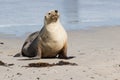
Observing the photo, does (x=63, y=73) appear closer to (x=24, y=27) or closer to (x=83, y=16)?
(x=24, y=27)

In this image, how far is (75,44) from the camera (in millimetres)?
10867

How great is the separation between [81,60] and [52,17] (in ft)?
4.06

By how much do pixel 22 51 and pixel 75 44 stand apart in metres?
1.64

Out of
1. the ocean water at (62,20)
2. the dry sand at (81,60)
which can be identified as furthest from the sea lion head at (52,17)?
the ocean water at (62,20)

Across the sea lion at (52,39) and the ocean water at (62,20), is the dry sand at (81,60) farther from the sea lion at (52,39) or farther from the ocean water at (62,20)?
the ocean water at (62,20)

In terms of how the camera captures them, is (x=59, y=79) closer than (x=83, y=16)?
Yes

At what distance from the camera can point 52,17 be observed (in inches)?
352

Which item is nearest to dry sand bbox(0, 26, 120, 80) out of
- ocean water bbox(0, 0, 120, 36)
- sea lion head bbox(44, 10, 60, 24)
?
sea lion head bbox(44, 10, 60, 24)

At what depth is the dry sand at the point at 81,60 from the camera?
634 cm

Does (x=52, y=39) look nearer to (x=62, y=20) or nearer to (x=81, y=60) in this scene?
(x=81, y=60)

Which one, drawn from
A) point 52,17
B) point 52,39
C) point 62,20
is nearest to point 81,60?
point 52,39

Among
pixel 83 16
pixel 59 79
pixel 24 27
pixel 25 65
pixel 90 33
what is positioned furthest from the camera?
pixel 83 16

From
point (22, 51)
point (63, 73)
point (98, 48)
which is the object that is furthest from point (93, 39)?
point (63, 73)

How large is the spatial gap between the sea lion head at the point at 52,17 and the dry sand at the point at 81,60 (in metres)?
0.81
